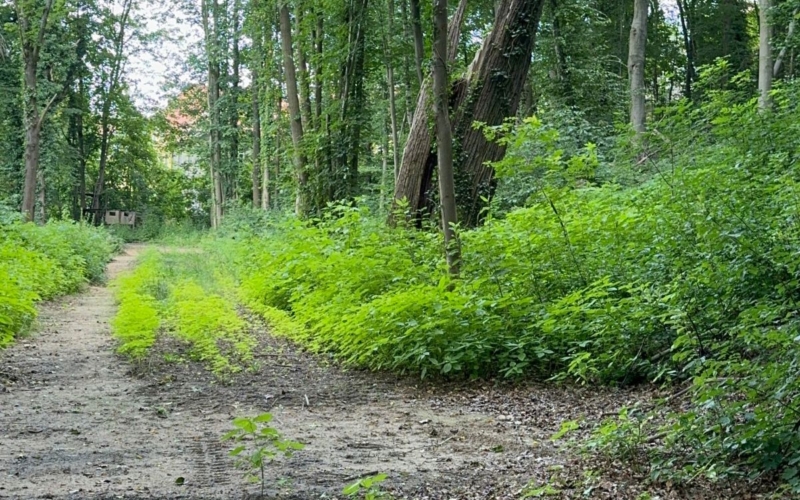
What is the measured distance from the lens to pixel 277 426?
5.03 metres

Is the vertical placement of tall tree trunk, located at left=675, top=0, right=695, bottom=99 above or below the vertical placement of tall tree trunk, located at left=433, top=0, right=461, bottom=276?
above

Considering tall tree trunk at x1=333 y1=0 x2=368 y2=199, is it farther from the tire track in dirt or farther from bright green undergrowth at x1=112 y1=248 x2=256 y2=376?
the tire track in dirt

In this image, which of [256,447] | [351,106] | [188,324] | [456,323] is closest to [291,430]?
[256,447]

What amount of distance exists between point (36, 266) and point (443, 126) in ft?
29.3

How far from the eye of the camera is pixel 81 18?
114 feet

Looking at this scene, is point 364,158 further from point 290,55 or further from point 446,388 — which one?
point 446,388

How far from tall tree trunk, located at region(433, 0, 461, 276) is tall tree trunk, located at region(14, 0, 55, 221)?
16.6 meters

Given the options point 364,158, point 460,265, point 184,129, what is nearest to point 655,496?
point 460,265

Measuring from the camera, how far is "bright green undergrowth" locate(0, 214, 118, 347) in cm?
873

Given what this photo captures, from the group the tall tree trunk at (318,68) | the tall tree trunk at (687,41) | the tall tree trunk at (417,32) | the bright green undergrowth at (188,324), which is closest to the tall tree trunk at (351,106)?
the tall tree trunk at (318,68)

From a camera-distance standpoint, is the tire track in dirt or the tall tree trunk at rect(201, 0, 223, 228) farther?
the tall tree trunk at rect(201, 0, 223, 228)

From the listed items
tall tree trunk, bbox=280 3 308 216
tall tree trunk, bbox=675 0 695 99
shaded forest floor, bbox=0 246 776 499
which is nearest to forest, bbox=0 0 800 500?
shaded forest floor, bbox=0 246 776 499

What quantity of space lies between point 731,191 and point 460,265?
2.93 meters

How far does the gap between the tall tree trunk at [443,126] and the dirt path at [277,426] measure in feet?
6.50
